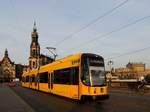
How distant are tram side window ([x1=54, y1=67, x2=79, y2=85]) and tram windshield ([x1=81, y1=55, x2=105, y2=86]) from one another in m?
0.86

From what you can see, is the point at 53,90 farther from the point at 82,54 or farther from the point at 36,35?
the point at 36,35

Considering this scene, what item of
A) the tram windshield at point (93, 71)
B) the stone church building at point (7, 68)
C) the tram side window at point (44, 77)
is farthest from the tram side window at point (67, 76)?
the stone church building at point (7, 68)

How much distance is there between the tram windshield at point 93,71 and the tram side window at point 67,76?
2.82 ft

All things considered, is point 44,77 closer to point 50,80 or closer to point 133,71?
point 50,80

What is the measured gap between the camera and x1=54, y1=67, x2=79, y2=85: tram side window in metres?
21.3

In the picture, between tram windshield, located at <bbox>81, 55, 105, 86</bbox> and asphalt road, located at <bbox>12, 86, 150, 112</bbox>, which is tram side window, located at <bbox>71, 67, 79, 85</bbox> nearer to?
tram windshield, located at <bbox>81, 55, 105, 86</bbox>

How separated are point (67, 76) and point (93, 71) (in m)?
3.42

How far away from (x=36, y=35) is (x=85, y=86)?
4434 inches

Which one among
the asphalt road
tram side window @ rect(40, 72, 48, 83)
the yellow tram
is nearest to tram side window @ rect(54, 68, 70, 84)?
the yellow tram

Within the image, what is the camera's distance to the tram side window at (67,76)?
21.3 m

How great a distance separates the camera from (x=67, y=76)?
914 inches

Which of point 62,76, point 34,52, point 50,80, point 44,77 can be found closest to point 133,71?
point 34,52

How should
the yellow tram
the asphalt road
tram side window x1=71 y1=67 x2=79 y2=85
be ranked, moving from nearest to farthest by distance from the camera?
the asphalt road → the yellow tram → tram side window x1=71 y1=67 x2=79 y2=85

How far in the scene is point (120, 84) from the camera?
161 feet
